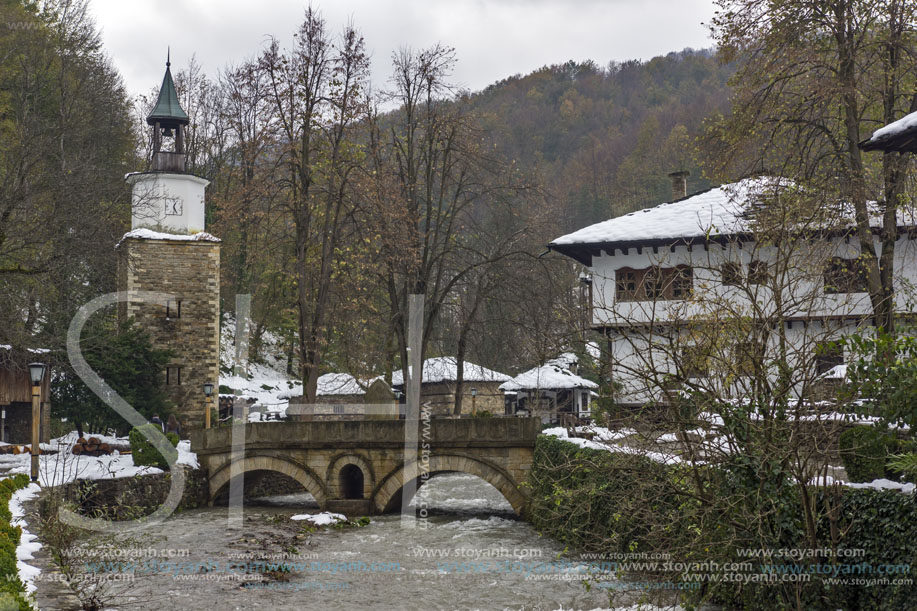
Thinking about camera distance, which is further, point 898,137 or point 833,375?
point 833,375

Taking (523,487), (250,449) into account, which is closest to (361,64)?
(250,449)

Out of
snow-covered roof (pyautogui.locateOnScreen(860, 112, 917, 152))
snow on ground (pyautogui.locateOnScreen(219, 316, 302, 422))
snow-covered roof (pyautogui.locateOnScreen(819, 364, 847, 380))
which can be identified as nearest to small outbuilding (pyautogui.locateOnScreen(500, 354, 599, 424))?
snow on ground (pyautogui.locateOnScreen(219, 316, 302, 422))

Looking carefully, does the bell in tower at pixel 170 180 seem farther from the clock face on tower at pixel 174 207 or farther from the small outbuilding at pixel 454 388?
the small outbuilding at pixel 454 388

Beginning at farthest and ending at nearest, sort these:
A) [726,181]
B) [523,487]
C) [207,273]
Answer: [207,273] → [523,487] → [726,181]

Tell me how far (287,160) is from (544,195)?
7535 millimetres

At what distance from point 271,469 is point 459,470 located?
5.26 m

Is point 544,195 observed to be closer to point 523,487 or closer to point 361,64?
point 361,64

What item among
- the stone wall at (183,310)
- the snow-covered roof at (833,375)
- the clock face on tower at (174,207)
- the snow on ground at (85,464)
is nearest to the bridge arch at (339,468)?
the snow on ground at (85,464)

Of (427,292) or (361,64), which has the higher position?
(361,64)

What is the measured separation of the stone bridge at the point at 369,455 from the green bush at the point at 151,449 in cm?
123

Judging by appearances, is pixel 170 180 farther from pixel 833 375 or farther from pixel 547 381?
pixel 833 375

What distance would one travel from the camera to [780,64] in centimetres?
1769

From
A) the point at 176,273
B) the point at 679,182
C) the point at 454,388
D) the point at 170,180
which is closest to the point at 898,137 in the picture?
the point at 679,182

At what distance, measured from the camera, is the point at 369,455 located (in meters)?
24.1
